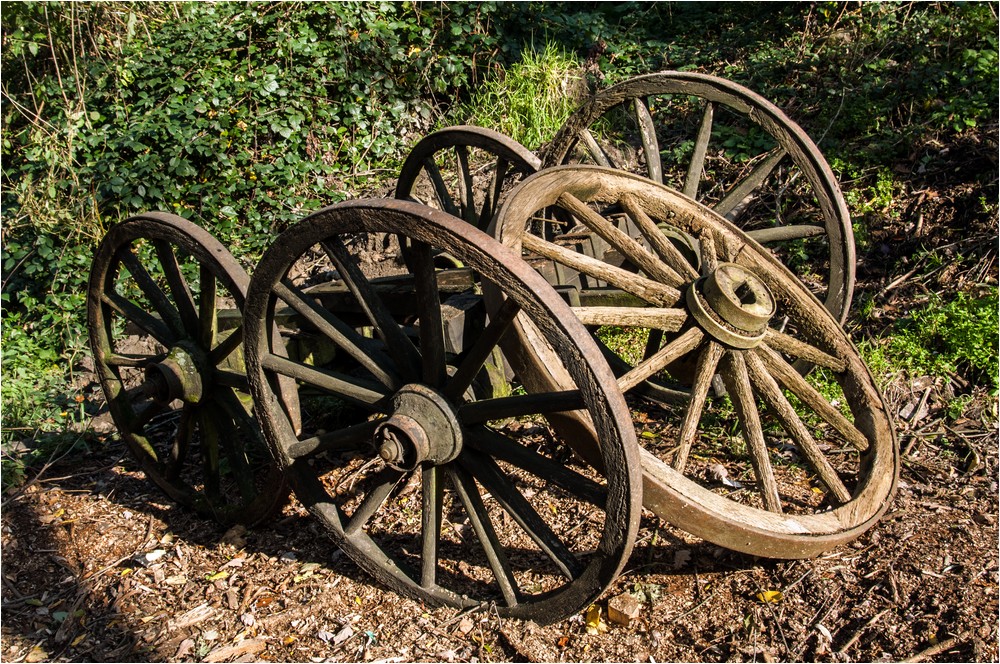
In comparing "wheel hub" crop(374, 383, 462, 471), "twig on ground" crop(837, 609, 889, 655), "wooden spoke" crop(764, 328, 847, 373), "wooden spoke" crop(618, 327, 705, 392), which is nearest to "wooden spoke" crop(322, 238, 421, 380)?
"wheel hub" crop(374, 383, 462, 471)

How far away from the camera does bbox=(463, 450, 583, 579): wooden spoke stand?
8.13 feet

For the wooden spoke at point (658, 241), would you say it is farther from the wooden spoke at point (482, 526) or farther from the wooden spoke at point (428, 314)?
the wooden spoke at point (482, 526)

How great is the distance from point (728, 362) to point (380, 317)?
47.4 inches

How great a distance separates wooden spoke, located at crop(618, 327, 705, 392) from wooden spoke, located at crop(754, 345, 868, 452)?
29 cm

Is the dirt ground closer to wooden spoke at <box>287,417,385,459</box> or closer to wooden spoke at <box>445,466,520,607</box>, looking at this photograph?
wooden spoke at <box>445,466,520,607</box>

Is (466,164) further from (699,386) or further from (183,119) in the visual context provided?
(183,119)

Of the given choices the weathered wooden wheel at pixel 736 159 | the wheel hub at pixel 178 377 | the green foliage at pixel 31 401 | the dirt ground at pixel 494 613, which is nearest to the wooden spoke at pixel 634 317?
the dirt ground at pixel 494 613

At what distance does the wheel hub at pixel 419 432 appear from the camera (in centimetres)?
244

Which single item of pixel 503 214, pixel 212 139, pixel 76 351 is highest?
pixel 503 214

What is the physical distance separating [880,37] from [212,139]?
4.89 metres

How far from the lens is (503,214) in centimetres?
268

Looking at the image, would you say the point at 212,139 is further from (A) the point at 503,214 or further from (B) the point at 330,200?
(A) the point at 503,214

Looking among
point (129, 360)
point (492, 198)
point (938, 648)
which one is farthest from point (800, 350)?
point (129, 360)

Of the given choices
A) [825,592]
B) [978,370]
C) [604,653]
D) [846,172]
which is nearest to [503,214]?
[604,653]
